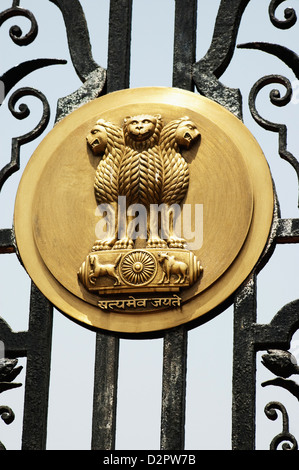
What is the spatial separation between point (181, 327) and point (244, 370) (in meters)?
0.33

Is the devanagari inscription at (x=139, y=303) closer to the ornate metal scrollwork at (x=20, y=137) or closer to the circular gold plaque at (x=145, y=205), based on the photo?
the circular gold plaque at (x=145, y=205)

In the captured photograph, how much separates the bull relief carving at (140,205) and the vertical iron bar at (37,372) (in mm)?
229

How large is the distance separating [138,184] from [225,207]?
39cm

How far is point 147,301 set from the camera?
753 centimetres

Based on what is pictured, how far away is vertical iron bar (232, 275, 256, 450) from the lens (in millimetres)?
7258

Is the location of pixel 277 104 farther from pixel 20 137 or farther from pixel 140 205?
pixel 20 137

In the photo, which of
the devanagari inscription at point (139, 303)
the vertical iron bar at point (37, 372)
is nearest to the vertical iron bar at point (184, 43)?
the devanagari inscription at point (139, 303)

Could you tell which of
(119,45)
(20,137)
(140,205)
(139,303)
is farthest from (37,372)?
(119,45)

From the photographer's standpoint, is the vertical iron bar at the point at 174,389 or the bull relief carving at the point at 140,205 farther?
the bull relief carving at the point at 140,205

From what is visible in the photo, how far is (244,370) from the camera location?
7.37m

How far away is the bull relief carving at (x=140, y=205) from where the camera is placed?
754 centimetres

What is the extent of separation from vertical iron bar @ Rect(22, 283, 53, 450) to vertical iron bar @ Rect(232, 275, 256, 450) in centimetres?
80

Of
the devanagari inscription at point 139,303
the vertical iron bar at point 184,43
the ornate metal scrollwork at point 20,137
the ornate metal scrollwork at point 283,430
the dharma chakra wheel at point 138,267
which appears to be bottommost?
the ornate metal scrollwork at point 283,430
